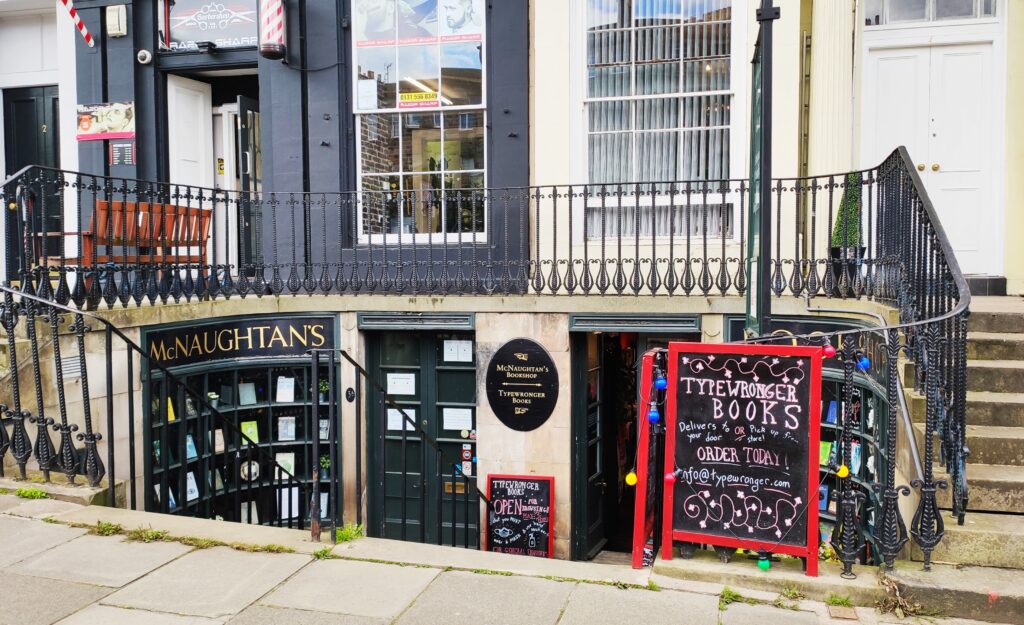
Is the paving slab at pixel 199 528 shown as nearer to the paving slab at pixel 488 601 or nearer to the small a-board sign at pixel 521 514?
the paving slab at pixel 488 601

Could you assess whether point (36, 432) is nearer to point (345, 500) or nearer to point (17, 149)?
point (345, 500)

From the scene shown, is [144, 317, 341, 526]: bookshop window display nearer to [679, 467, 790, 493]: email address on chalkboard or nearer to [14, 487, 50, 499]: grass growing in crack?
[14, 487, 50, 499]: grass growing in crack

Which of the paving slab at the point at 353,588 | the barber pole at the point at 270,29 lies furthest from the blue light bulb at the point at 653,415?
the barber pole at the point at 270,29

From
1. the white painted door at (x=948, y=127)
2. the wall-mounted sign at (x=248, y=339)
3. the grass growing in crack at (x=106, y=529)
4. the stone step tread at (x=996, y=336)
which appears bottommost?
the grass growing in crack at (x=106, y=529)

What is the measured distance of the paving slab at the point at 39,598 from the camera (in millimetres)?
4105

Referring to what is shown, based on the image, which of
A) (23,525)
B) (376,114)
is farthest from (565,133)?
(23,525)

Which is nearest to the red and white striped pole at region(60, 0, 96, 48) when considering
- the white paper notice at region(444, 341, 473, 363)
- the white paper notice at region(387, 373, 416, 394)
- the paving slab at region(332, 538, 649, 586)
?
the white paper notice at region(387, 373, 416, 394)

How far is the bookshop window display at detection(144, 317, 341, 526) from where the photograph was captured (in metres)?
7.78

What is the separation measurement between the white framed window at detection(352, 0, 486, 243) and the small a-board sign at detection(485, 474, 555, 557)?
273 cm

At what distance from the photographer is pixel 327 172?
32.0 ft

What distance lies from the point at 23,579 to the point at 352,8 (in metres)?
7.11

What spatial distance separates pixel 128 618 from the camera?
13.5ft

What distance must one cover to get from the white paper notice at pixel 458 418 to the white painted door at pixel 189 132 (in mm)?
4673

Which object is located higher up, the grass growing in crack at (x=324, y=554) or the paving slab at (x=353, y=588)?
the grass growing in crack at (x=324, y=554)
